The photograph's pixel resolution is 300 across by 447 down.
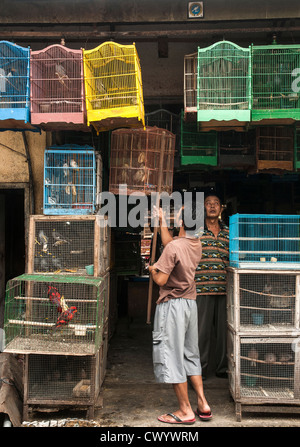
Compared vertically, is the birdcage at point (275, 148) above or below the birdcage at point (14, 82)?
below

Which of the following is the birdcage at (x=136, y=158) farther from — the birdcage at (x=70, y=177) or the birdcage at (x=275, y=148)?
the birdcage at (x=275, y=148)

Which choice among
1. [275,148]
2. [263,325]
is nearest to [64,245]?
[263,325]

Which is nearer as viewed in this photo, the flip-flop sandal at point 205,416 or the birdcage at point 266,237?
the flip-flop sandal at point 205,416

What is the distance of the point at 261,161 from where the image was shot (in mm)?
5215

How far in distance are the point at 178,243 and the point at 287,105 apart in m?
2.28

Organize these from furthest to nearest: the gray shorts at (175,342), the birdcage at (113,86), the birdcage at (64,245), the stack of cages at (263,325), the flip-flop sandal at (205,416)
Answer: the birdcage at (64,245) → the birdcage at (113,86) → the stack of cages at (263,325) → the flip-flop sandal at (205,416) → the gray shorts at (175,342)

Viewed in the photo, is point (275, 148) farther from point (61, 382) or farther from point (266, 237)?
point (61, 382)

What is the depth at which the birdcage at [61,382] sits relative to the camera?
3836 mm

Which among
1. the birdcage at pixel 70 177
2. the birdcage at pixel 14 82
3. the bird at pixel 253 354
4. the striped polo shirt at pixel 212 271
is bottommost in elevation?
the bird at pixel 253 354

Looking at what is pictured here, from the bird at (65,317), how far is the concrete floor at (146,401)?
3.05 ft

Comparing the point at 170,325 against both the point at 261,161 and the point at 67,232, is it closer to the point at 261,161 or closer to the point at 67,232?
the point at 67,232

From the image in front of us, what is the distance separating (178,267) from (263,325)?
3.52ft

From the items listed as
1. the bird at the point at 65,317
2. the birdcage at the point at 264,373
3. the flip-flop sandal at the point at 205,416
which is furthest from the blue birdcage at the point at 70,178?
the flip-flop sandal at the point at 205,416

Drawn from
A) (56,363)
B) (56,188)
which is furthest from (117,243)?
(56,363)
